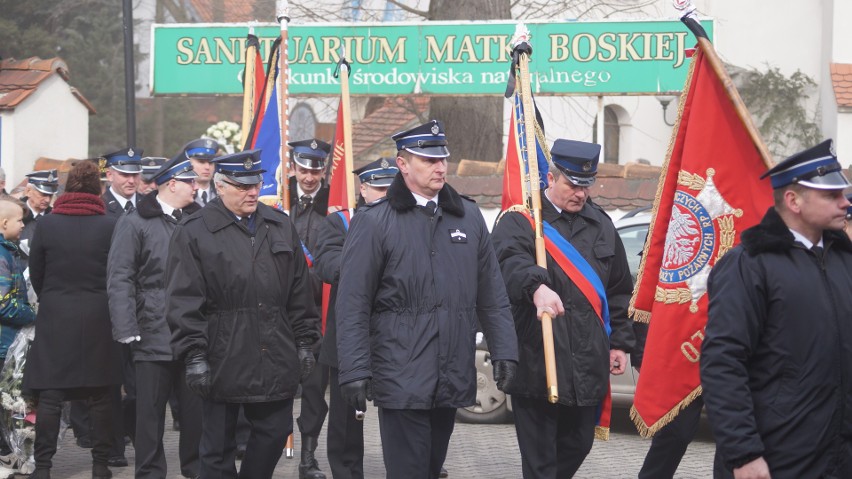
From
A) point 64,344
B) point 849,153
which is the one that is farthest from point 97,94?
point 64,344

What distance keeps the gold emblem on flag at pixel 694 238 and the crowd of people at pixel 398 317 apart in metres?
0.46

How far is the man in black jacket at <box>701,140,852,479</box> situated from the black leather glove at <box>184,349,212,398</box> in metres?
2.76

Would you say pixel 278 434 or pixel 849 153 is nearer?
pixel 278 434

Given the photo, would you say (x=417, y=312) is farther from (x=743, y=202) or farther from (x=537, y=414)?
(x=743, y=202)

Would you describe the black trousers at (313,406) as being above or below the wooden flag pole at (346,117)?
below

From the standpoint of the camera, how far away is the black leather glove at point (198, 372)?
643 cm

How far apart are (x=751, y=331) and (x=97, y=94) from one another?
126ft

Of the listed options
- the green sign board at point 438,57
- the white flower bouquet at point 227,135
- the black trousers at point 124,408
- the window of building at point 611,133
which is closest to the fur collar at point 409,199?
the black trousers at point 124,408

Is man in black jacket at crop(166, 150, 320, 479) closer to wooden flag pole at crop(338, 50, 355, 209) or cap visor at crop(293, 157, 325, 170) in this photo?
wooden flag pole at crop(338, 50, 355, 209)

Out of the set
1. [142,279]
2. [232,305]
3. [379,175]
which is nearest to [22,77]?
[142,279]

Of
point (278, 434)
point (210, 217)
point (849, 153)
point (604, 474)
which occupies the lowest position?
point (604, 474)

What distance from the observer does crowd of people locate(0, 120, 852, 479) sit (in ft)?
15.2

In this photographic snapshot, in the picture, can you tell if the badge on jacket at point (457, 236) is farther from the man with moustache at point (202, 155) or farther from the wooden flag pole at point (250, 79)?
the wooden flag pole at point (250, 79)

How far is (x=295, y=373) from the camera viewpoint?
6.70 meters
